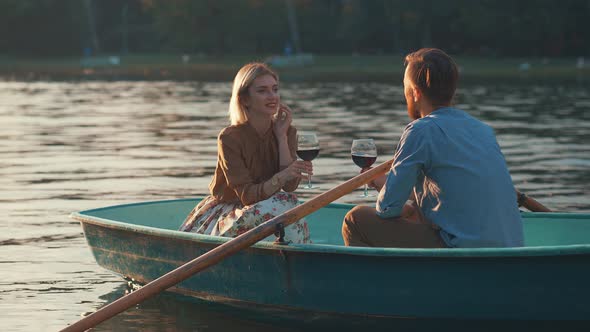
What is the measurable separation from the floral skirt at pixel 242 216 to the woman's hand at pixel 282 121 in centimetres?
41

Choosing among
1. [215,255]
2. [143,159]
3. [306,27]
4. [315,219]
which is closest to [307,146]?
[215,255]

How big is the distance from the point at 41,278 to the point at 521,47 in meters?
73.4

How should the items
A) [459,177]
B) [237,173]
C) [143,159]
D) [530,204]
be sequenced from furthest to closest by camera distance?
[143,159], [530,204], [237,173], [459,177]

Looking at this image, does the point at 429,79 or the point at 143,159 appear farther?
the point at 143,159

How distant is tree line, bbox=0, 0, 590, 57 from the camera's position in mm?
77812

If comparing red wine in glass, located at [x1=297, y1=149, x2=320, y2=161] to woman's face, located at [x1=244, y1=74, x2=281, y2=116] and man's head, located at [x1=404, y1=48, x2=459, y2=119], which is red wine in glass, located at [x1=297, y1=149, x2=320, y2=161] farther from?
man's head, located at [x1=404, y1=48, x2=459, y2=119]

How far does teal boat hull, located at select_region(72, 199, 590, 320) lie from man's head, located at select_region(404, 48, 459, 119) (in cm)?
86

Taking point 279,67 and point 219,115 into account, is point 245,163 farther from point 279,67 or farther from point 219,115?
point 279,67

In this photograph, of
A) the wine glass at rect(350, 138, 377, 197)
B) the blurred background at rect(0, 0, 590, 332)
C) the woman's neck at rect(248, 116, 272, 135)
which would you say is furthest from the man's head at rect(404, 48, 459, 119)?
the blurred background at rect(0, 0, 590, 332)

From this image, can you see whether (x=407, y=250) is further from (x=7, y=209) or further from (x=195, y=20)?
(x=195, y=20)

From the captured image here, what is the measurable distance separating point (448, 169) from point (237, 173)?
152 cm

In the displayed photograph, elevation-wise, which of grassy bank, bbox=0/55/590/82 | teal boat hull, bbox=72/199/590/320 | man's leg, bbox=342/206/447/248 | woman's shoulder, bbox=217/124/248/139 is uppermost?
woman's shoulder, bbox=217/124/248/139

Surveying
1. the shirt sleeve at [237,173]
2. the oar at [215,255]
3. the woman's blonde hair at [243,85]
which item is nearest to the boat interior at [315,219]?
the shirt sleeve at [237,173]

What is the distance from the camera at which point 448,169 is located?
6.85m
